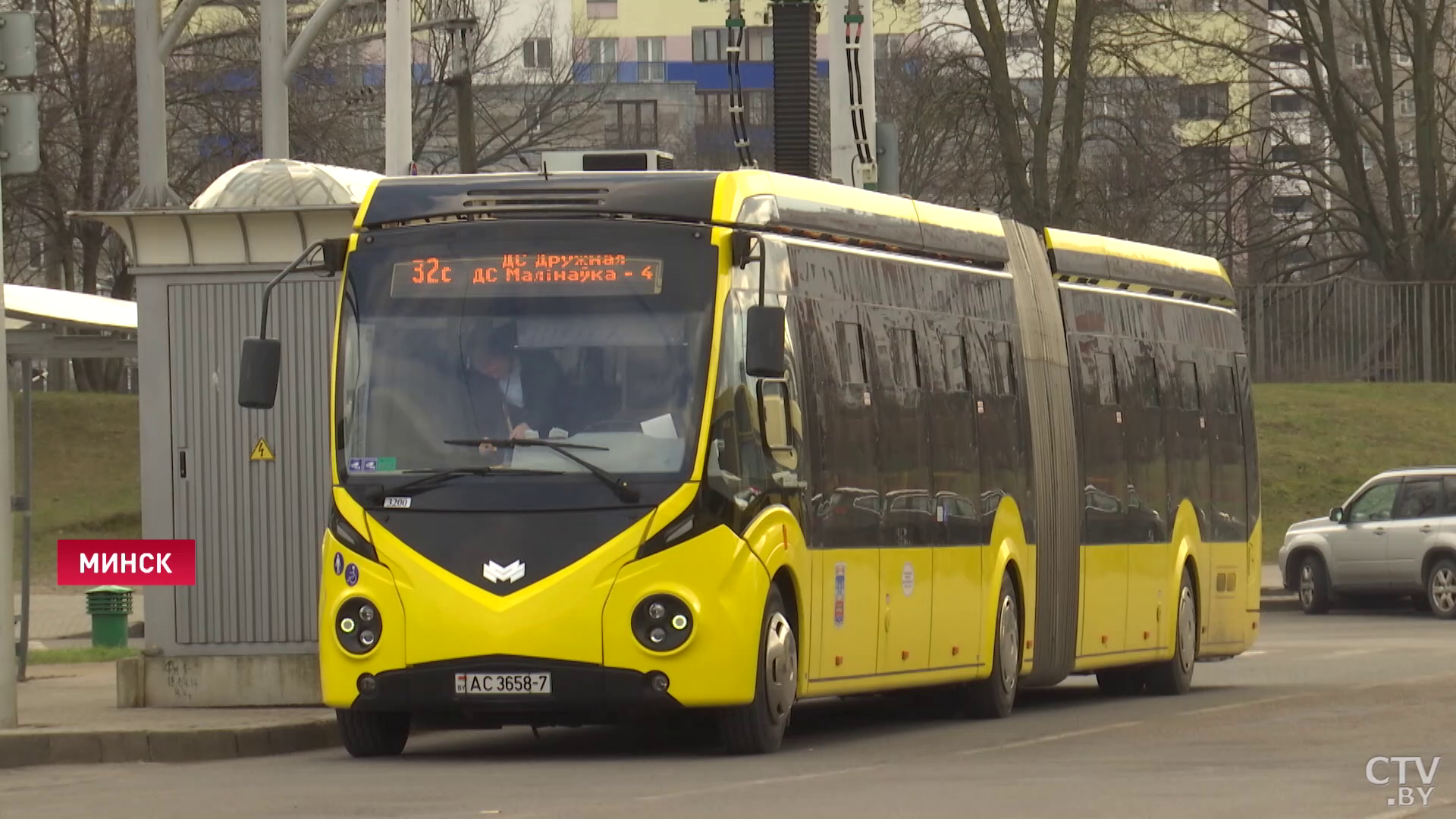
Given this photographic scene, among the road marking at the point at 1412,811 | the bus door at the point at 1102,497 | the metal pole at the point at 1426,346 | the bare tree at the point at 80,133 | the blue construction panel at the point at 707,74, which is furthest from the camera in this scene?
the blue construction panel at the point at 707,74

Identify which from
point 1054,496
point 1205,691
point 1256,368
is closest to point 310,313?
point 1054,496

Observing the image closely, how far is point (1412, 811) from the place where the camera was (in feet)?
34.1

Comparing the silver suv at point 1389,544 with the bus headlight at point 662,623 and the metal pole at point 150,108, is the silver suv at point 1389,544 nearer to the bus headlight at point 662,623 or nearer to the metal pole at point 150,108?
the metal pole at point 150,108

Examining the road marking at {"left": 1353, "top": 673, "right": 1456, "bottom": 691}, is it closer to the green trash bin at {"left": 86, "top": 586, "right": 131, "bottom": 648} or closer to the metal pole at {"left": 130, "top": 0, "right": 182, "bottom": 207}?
the metal pole at {"left": 130, "top": 0, "right": 182, "bottom": 207}

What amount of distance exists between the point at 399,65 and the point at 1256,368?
3173cm

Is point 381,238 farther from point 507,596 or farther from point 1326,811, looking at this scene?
point 1326,811

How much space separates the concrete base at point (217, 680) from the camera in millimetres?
16797

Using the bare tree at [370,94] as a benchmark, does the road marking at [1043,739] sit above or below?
below

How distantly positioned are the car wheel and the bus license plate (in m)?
22.6

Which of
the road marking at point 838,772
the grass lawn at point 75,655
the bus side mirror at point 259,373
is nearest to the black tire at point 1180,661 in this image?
the road marking at point 838,772

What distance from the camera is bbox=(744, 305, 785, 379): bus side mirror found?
13398 mm

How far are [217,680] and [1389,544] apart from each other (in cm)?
1979

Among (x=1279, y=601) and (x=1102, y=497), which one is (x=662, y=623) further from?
(x=1279, y=601)

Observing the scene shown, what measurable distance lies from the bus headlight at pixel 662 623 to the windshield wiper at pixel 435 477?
868 millimetres
